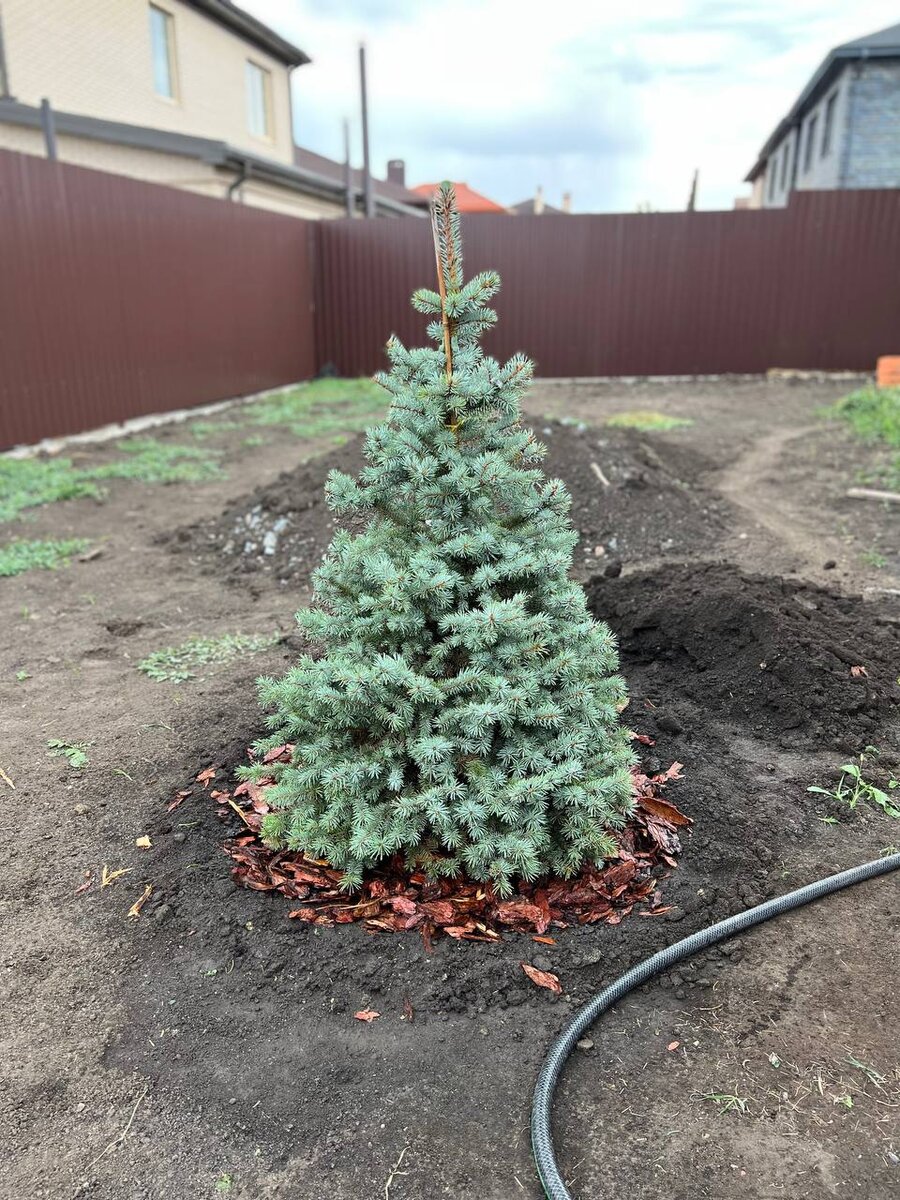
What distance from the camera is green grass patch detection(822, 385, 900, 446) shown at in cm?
965

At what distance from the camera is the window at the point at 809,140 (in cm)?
2267

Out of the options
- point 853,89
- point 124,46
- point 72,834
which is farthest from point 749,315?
point 72,834

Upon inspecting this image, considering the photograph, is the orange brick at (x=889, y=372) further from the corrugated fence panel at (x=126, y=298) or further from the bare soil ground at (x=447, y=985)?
the bare soil ground at (x=447, y=985)

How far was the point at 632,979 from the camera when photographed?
2.35 meters

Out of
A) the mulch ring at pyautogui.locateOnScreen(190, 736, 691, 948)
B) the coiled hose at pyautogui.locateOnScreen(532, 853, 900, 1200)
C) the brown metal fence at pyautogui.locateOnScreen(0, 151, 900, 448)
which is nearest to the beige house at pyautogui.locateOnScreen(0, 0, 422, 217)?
the brown metal fence at pyautogui.locateOnScreen(0, 151, 900, 448)

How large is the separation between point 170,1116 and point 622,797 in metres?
1.47

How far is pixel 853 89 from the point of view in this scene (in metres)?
18.1

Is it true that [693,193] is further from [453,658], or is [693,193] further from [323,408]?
[453,658]

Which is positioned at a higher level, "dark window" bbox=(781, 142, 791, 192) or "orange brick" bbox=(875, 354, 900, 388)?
"dark window" bbox=(781, 142, 791, 192)

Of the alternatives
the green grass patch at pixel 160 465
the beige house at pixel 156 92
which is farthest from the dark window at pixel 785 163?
the green grass patch at pixel 160 465

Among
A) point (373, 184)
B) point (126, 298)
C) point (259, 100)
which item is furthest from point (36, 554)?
point (373, 184)

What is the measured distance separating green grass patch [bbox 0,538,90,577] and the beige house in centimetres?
772

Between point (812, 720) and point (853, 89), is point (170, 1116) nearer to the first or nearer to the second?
point (812, 720)

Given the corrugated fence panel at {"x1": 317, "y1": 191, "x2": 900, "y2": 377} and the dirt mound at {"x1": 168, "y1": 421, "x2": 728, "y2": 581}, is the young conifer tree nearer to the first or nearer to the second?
the dirt mound at {"x1": 168, "y1": 421, "x2": 728, "y2": 581}
